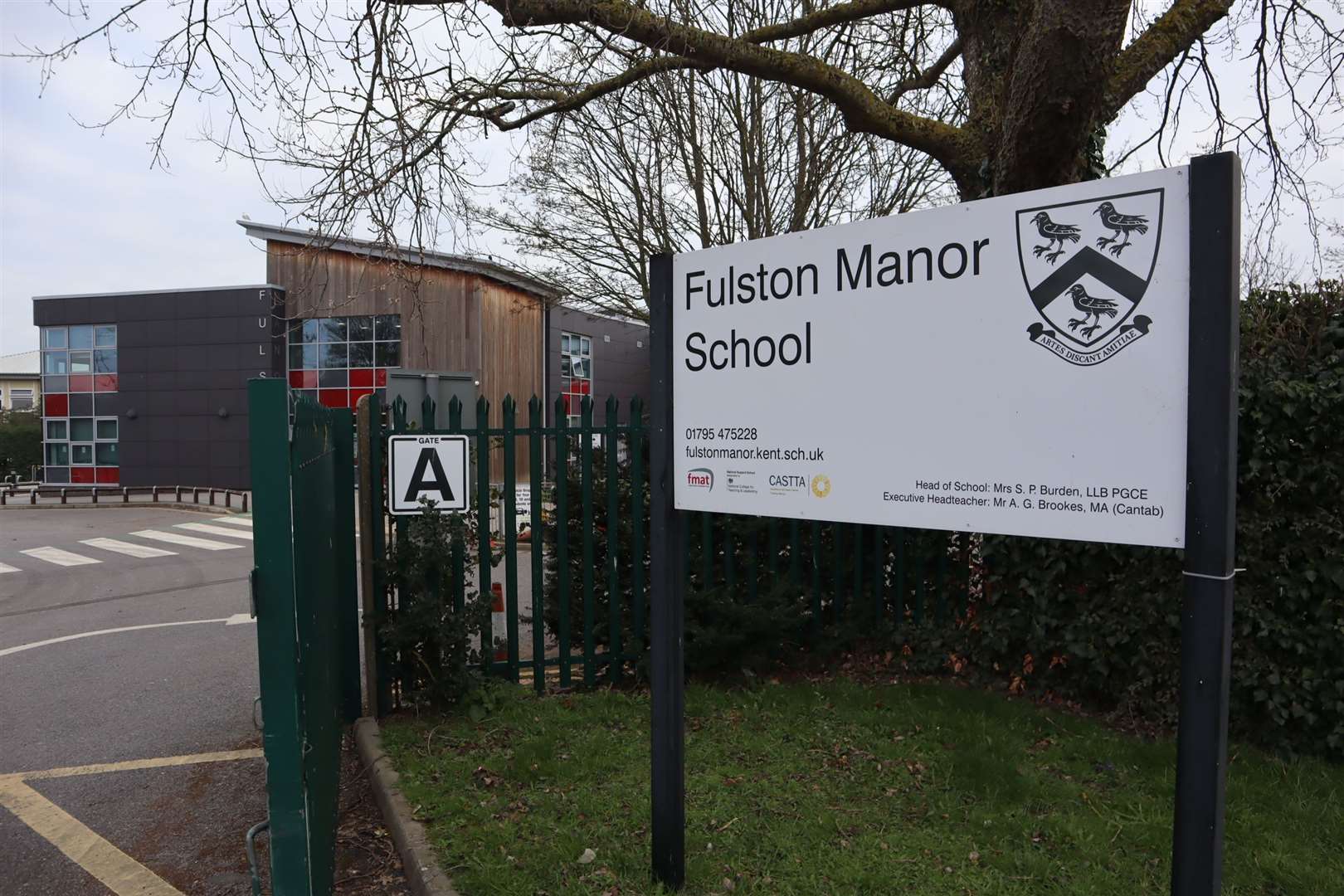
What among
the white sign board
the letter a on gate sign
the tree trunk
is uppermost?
the tree trunk

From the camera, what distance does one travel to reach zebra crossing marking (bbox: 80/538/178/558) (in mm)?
15766

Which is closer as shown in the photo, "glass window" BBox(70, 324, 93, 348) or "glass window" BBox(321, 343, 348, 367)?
"glass window" BBox(321, 343, 348, 367)

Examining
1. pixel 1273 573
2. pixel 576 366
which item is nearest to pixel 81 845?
pixel 1273 573

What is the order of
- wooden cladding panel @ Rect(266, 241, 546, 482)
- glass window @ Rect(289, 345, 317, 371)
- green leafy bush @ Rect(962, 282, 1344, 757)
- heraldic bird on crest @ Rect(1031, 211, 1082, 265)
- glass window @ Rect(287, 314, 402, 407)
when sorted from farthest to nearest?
glass window @ Rect(289, 345, 317, 371), glass window @ Rect(287, 314, 402, 407), wooden cladding panel @ Rect(266, 241, 546, 482), green leafy bush @ Rect(962, 282, 1344, 757), heraldic bird on crest @ Rect(1031, 211, 1082, 265)

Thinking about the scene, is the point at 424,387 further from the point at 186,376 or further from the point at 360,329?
the point at 186,376

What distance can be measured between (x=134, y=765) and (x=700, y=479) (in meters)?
4.25

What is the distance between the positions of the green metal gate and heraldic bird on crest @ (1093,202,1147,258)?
2132mm

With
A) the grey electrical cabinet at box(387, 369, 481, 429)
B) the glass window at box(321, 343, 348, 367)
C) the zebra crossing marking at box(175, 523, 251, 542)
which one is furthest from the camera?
Result: the glass window at box(321, 343, 348, 367)

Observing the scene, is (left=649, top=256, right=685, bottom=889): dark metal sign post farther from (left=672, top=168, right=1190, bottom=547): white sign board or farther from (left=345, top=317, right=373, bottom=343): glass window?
(left=345, top=317, right=373, bottom=343): glass window

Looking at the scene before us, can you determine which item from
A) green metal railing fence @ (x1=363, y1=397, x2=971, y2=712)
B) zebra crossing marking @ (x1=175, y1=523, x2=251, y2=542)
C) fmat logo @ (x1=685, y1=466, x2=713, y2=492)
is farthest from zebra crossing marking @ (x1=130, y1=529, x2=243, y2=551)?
fmat logo @ (x1=685, y1=466, x2=713, y2=492)

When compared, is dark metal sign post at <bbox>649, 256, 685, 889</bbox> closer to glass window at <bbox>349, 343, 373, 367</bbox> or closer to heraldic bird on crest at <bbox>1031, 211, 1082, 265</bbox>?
heraldic bird on crest at <bbox>1031, 211, 1082, 265</bbox>

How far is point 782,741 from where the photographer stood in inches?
183

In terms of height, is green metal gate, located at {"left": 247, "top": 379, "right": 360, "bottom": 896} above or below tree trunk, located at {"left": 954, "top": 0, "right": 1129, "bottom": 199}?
below

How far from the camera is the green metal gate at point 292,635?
2.13 meters
